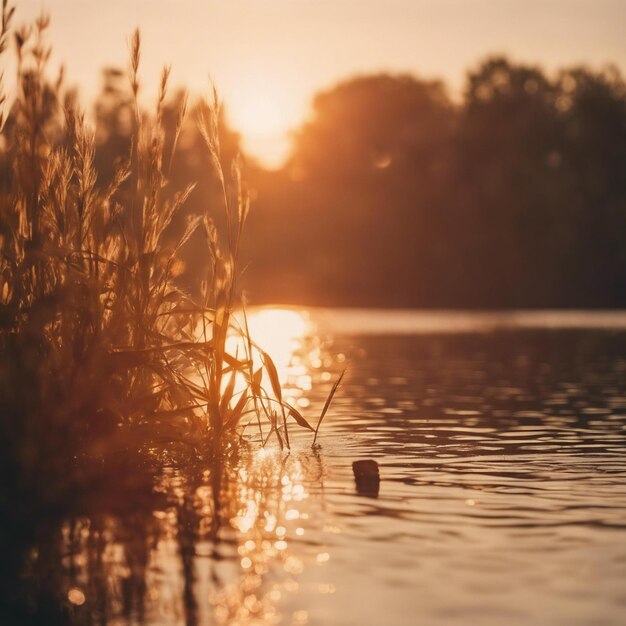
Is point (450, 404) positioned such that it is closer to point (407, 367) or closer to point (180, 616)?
point (407, 367)

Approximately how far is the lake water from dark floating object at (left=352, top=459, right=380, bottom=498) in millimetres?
51

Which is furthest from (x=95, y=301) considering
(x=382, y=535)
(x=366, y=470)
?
(x=382, y=535)

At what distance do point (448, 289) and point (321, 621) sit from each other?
77569 millimetres

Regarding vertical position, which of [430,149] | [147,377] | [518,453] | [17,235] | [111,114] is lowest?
[518,453]

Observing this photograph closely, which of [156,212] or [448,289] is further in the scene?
[448,289]

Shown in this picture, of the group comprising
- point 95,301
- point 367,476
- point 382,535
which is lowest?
point 382,535

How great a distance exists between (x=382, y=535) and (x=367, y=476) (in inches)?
81.4

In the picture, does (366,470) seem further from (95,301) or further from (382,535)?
(95,301)

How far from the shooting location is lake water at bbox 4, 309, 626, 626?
22.8 feet

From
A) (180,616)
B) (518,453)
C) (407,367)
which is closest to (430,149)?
(407,367)

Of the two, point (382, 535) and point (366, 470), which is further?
point (366, 470)

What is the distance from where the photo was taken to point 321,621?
6621 millimetres

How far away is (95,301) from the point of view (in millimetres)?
A: 10938

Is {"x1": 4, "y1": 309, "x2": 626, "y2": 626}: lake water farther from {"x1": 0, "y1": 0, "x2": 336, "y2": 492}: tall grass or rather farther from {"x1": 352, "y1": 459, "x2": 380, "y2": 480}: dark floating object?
{"x1": 0, "y1": 0, "x2": 336, "y2": 492}: tall grass
